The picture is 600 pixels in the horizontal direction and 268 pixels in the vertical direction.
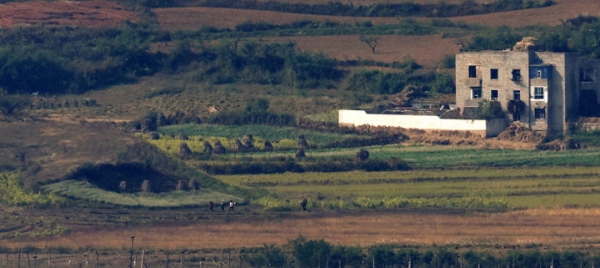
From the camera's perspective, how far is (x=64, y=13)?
125 m

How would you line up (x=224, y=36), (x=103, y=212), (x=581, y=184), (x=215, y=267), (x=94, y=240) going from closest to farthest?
(x=215, y=267), (x=94, y=240), (x=103, y=212), (x=581, y=184), (x=224, y=36)

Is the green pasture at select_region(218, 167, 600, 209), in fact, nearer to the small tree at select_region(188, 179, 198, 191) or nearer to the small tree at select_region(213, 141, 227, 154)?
the small tree at select_region(188, 179, 198, 191)

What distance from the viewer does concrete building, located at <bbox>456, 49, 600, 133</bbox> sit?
92375 mm

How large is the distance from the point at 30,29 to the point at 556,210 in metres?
56.2

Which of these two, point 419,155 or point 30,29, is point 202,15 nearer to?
point 30,29

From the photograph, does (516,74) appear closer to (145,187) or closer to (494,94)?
(494,94)

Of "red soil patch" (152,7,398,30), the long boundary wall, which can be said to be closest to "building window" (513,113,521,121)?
the long boundary wall

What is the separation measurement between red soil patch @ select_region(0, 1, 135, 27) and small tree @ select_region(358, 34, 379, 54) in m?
16.9

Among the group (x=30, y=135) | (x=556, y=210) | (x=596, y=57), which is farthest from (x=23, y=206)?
(x=596, y=57)

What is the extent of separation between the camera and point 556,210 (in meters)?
70.0

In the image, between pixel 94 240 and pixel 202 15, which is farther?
pixel 202 15

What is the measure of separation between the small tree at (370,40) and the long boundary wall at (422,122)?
16.6 meters

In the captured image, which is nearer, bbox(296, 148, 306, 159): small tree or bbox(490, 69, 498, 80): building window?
bbox(296, 148, 306, 159): small tree

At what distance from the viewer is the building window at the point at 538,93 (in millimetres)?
92625
